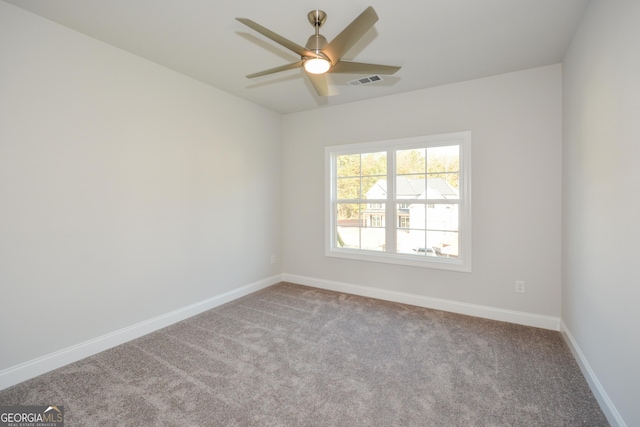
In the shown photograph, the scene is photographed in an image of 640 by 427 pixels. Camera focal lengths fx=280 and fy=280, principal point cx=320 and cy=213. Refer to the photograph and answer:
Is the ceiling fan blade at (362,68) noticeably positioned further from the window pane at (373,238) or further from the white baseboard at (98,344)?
the white baseboard at (98,344)

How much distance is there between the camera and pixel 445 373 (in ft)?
7.18

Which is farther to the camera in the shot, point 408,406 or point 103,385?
point 103,385

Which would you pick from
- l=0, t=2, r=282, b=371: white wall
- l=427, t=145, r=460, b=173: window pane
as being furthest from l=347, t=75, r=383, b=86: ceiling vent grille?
l=0, t=2, r=282, b=371: white wall

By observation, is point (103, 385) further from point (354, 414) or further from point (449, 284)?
point (449, 284)

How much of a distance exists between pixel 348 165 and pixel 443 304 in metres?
2.28

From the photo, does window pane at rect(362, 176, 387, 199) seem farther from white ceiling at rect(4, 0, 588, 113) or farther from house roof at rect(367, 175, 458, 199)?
white ceiling at rect(4, 0, 588, 113)

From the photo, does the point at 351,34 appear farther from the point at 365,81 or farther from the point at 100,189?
the point at 100,189

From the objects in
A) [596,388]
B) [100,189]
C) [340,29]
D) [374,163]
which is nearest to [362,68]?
[340,29]

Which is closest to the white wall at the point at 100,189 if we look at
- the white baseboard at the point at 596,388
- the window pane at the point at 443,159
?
the window pane at the point at 443,159

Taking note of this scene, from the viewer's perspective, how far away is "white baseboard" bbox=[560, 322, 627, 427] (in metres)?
1.61

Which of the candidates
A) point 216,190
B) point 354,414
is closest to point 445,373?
point 354,414

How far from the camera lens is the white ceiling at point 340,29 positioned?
2049mm

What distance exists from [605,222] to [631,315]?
616 millimetres

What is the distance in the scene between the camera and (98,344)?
8.18 feet
